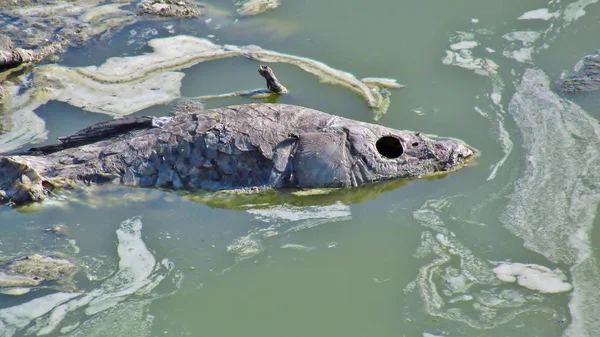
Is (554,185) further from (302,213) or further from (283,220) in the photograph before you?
(283,220)

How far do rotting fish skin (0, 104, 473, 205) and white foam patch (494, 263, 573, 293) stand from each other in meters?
1.62

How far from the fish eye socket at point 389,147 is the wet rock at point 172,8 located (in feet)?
14.3

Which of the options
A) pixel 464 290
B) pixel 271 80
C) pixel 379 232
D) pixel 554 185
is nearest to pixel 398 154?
pixel 379 232

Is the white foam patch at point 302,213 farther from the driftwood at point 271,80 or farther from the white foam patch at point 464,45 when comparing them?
the white foam patch at point 464,45

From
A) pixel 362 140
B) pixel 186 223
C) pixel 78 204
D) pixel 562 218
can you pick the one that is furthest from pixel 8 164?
pixel 562 218

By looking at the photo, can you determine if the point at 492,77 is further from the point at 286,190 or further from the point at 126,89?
the point at 126,89

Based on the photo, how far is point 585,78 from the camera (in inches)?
336

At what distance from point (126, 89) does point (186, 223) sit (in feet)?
9.38

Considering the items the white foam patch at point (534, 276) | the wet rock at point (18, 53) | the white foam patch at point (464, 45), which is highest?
the white foam patch at point (464, 45)

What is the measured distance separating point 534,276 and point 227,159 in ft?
9.53

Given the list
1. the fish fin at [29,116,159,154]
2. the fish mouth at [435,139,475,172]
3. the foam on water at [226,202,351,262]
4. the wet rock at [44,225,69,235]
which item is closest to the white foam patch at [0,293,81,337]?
the wet rock at [44,225,69,235]

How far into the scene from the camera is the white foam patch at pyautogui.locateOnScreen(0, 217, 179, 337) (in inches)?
210

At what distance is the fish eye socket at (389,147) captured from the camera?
7.26 metres

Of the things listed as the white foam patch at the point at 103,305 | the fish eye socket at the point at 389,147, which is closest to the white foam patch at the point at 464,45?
the fish eye socket at the point at 389,147
